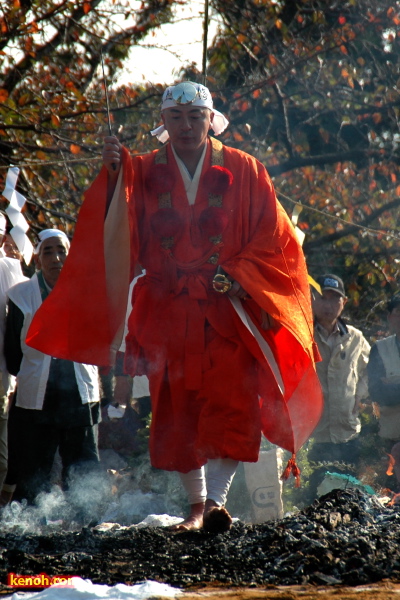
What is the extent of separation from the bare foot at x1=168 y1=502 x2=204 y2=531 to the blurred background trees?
16.0 feet

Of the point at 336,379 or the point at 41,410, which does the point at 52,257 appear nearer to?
the point at 41,410

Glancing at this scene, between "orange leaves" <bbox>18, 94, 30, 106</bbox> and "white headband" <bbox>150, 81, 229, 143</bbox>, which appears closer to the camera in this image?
"white headband" <bbox>150, 81, 229, 143</bbox>

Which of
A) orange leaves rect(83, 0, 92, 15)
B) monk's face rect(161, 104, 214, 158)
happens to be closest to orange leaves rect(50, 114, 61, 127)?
orange leaves rect(83, 0, 92, 15)

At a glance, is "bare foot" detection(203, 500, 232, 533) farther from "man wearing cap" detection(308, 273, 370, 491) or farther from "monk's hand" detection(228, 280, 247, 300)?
"man wearing cap" detection(308, 273, 370, 491)

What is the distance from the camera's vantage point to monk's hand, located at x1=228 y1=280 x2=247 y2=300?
4191 mm

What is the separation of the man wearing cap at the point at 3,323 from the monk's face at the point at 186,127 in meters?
1.59

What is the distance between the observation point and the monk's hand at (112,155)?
425cm

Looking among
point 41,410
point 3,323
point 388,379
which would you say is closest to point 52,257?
point 3,323

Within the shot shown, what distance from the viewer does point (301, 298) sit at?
4359mm

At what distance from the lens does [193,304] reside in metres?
4.20

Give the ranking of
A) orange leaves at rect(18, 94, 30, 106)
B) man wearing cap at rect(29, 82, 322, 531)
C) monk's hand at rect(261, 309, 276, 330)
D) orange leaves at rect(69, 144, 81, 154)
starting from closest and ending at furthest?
1. man wearing cap at rect(29, 82, 322, 531)
2. monk's hand at rect(261, 309, 276, 330)
3. orange leaves at rect(18, 94, 30, 106)
4. orange leaves at rect(69, 144, 81, 154)

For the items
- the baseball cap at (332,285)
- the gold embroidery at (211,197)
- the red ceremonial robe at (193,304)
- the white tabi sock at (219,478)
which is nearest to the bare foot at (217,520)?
the white tabi sock at (219,478)

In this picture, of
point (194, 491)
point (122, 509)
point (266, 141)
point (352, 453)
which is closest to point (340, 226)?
point (266, 141)

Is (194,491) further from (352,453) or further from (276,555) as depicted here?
(352,453)
